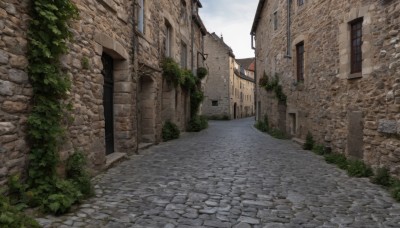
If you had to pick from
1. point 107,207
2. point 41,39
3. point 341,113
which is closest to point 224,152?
point 341,113

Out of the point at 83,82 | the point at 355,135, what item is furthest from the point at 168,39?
the point at 355,135

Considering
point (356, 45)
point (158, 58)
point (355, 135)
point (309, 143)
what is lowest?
point (309, 143)

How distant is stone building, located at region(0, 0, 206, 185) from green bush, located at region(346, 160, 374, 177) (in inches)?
189

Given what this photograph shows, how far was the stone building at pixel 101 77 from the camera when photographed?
365cm

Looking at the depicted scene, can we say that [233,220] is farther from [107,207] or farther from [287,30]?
[287,30]

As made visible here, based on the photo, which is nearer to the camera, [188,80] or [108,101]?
[108,101]

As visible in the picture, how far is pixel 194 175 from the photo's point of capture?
19.8 ft

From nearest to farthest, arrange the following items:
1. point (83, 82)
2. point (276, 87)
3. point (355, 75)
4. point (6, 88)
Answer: point (6, 88), point (83, 82), point (355, 75), point (276, 87)

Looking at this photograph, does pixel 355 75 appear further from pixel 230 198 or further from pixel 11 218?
pixel 11 218

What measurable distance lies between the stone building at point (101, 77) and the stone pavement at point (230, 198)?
2.54 ft

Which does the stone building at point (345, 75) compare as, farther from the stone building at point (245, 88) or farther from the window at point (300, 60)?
the stone building at point (245, 88)

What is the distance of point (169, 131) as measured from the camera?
12.2m

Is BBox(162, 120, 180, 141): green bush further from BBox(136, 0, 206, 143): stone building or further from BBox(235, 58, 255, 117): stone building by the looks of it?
BBox(235, 58, 255, 117): stone building

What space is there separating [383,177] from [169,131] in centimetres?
786
